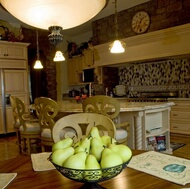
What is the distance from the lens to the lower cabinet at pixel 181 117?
Result: 15.0 ft

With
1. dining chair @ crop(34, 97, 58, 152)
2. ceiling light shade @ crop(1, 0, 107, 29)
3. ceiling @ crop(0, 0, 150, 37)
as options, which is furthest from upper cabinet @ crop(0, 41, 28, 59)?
ceiling light shade @ crop(1, 0, 107, 29)

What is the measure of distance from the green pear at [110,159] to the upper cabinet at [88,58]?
5687 millimetres

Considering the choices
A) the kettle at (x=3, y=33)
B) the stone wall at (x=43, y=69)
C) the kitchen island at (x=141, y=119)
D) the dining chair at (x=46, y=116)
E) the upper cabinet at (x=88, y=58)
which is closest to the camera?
the dining chair at (x=46, y=116)

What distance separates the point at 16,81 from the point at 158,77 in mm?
3634

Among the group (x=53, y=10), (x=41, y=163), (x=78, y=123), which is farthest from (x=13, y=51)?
(x=53, y=10)

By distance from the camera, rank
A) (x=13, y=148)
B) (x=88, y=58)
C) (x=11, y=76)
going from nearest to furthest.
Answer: (x=13, y=148) < (x=11, y=76) < (x=88, y=58)

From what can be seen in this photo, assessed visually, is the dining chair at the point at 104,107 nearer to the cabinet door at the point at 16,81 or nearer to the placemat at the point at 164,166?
the placemat at the point at 164,166

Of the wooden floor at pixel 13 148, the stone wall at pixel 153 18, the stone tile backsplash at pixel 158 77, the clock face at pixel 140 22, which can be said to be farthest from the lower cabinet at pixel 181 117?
the clock face at pixel 140 22

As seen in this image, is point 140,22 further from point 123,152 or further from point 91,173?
point 91,173

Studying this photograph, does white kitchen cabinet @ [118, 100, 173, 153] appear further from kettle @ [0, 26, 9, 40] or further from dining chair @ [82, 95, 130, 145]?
kettle @ [0, 26, 9, 40]

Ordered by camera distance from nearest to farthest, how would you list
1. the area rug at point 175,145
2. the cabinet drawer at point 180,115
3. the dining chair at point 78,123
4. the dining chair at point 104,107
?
the dining chair at point 78,123 → the dining chair at point 104,107 → the area rug at point 175,145 → the cabinet drawer at point 180,115

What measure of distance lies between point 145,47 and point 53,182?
4.50 meters

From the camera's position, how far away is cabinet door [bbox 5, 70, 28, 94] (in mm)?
5395

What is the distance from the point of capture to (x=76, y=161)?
2.30ft
